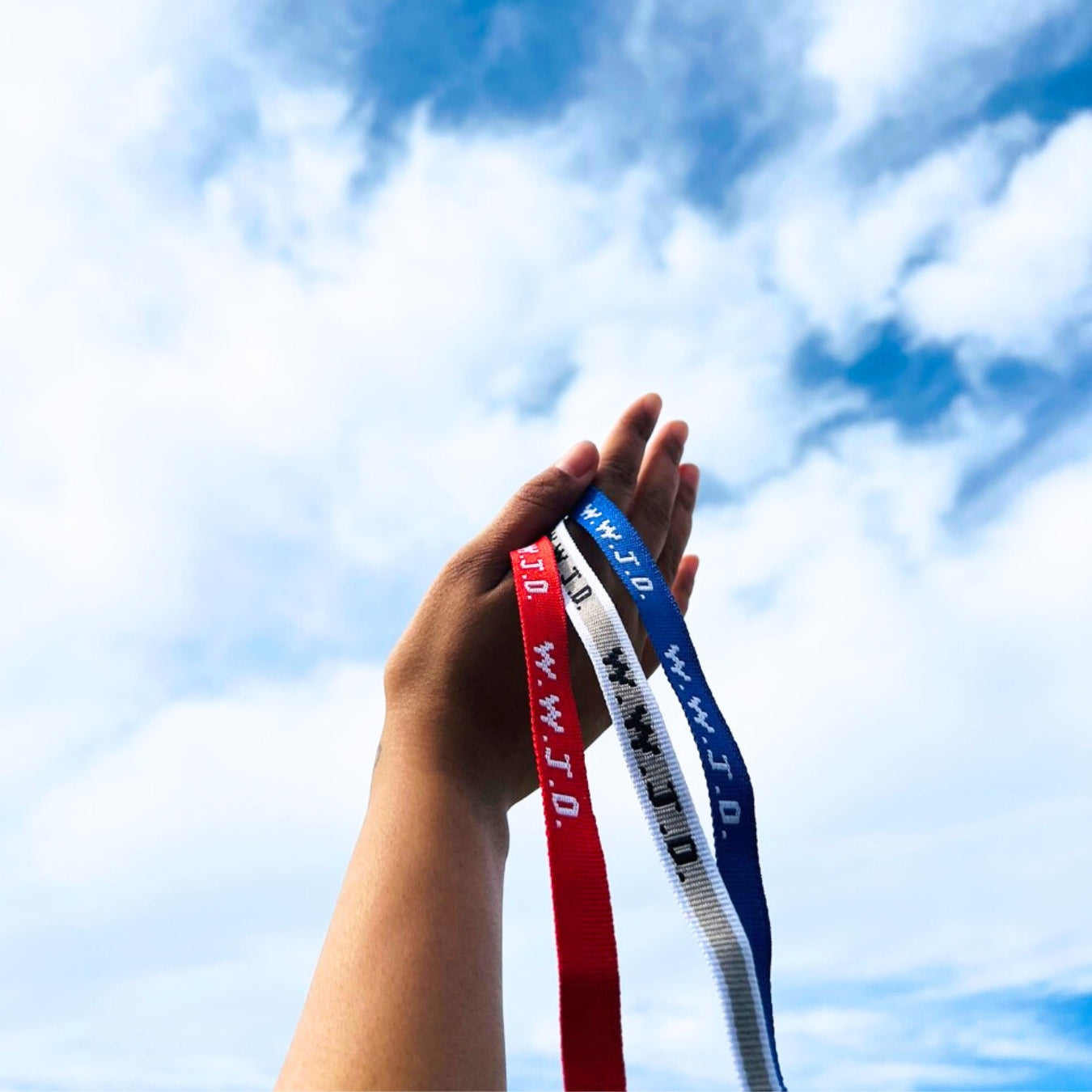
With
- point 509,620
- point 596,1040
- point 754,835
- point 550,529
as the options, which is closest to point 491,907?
point 596,1040

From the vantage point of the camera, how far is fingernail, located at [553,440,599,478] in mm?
3719

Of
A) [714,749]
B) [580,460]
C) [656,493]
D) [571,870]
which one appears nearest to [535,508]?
[580,460]

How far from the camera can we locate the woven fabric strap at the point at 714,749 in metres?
2.25

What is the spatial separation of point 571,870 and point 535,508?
1.68m

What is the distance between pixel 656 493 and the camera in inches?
168

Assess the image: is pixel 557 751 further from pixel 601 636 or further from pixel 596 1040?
pixel 596 1040

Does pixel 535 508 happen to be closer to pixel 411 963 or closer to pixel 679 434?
pixel 679 434

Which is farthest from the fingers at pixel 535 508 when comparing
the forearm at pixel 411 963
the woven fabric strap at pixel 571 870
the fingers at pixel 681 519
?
the forearm at pixel 411 963

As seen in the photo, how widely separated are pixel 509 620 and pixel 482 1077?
150cm

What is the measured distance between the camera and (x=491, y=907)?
6.82 ft

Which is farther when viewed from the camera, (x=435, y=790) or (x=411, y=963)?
(x=435, y=790)

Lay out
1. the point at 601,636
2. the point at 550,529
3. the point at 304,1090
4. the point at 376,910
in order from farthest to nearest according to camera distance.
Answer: the point at 550,529, the point at 601,636, the point at 376,910, the point at 304,1090

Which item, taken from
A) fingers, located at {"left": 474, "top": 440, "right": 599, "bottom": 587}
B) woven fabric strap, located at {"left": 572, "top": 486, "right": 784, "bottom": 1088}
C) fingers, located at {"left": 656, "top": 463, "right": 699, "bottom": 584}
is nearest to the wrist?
woven fabric strap, located at {"left": 572, "top": 486, "right": 784, "bottom": 1088}

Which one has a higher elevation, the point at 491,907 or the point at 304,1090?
the point at 491,907
